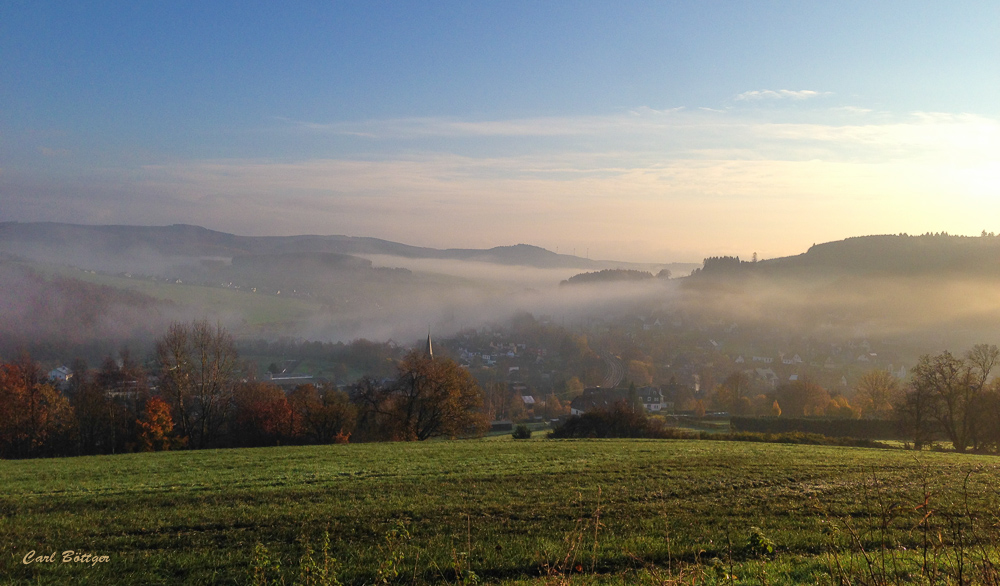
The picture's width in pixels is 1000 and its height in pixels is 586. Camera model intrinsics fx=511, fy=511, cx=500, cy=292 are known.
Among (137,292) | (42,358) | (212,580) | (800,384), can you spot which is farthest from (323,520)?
(137,292)

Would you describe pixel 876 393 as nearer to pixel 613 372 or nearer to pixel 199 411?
pixel 613 372

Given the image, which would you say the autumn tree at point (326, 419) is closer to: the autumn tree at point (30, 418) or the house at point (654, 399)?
the autumn tree at point (30, 418)

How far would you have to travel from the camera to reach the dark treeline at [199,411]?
130 feet

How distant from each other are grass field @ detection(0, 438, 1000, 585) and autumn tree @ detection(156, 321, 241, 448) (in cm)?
2394

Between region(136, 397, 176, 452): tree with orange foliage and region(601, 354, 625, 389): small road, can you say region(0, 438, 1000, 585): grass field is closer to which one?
region(136, 397, 176, 452): tree with orange foliage

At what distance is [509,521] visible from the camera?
34.6ft

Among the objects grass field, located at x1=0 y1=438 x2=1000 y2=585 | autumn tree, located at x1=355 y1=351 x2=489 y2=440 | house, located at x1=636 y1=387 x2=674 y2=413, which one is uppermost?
grass field, located at x1=0 y1=438 x2=1000 y2=585

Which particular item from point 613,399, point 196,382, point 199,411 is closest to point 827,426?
point 613,399

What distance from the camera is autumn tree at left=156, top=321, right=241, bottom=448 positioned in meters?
41.8

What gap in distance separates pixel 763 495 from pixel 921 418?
3476 centimetres

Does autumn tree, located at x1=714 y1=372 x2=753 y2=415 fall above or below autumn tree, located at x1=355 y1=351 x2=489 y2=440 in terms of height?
below

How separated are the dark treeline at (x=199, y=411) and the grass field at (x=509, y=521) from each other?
21248 millimetres

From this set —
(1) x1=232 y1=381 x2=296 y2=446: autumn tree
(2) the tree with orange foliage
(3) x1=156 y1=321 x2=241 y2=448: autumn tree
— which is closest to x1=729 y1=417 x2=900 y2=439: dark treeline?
(1) x1=232 y1=381 x2=296 y2=446: autumn tree

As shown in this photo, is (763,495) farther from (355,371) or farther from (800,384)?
(355,371)
